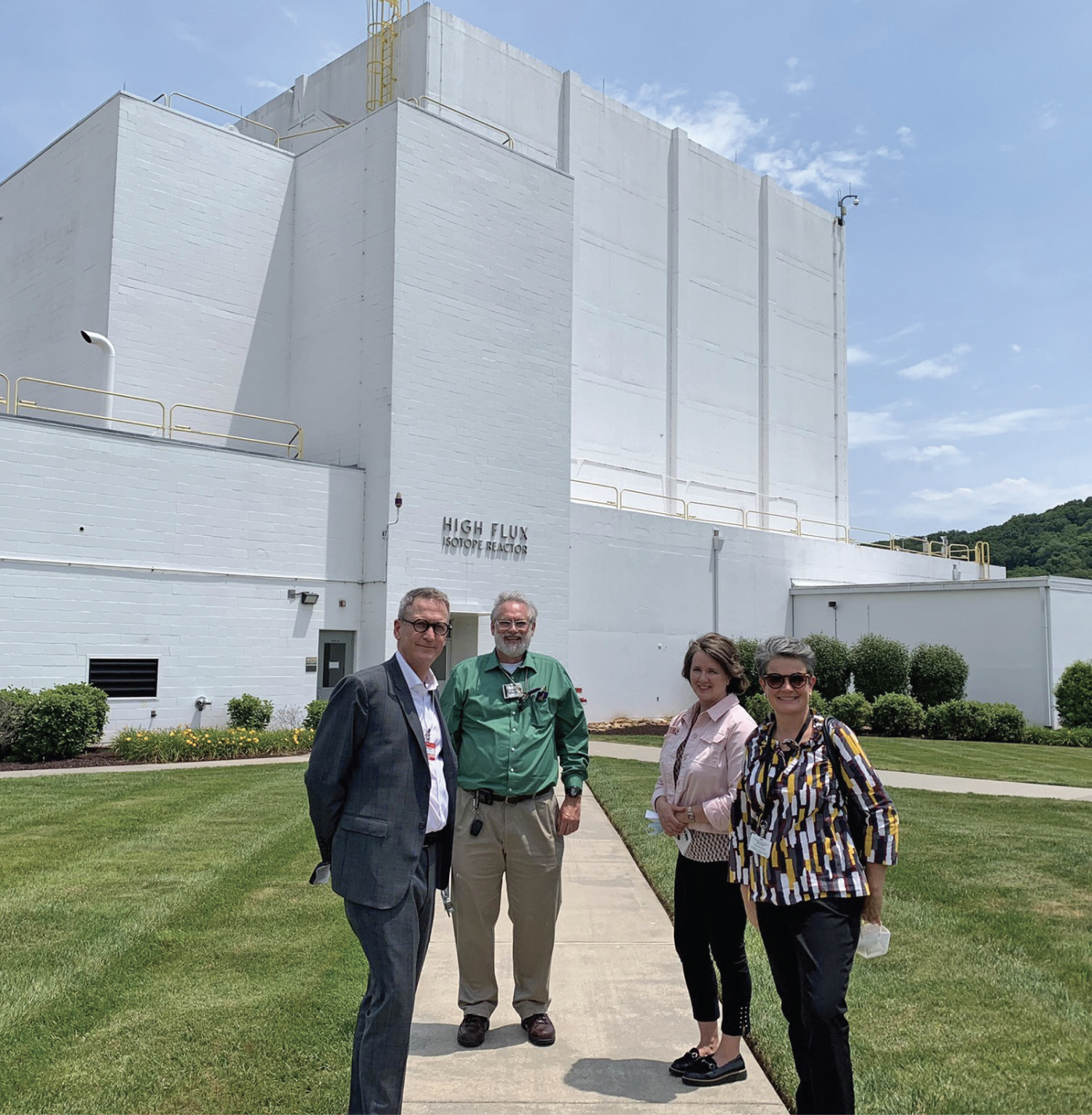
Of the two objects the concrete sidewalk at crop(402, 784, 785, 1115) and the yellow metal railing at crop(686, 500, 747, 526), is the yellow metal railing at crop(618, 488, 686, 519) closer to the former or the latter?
the yellow metal railing at crop(686, 500, 747, 526)

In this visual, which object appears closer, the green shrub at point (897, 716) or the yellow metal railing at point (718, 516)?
the green shrub at point (897, 716)

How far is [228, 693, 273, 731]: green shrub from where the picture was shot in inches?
752

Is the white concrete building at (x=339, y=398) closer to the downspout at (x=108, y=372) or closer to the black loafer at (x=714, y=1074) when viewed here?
the downspout at (x=108, y=372)

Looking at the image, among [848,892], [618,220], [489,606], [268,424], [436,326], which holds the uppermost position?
[618,220]

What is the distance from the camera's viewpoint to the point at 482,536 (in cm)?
2245

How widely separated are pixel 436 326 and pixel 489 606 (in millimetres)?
6094

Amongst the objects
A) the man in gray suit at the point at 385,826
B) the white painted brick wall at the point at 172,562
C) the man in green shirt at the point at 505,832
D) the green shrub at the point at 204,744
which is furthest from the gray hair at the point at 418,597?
the white painted brick wall at the point at 172,562

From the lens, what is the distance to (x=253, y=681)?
780 inches

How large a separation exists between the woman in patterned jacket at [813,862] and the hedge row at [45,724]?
48.7 feet

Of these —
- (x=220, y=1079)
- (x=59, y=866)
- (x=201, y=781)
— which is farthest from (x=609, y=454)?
(x=220, y=1079)

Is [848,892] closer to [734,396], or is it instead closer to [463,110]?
[463,110]

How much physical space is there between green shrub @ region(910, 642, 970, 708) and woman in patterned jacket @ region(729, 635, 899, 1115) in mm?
23711

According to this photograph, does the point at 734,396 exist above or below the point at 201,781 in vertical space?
above

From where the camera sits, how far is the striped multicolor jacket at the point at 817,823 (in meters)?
3.64
